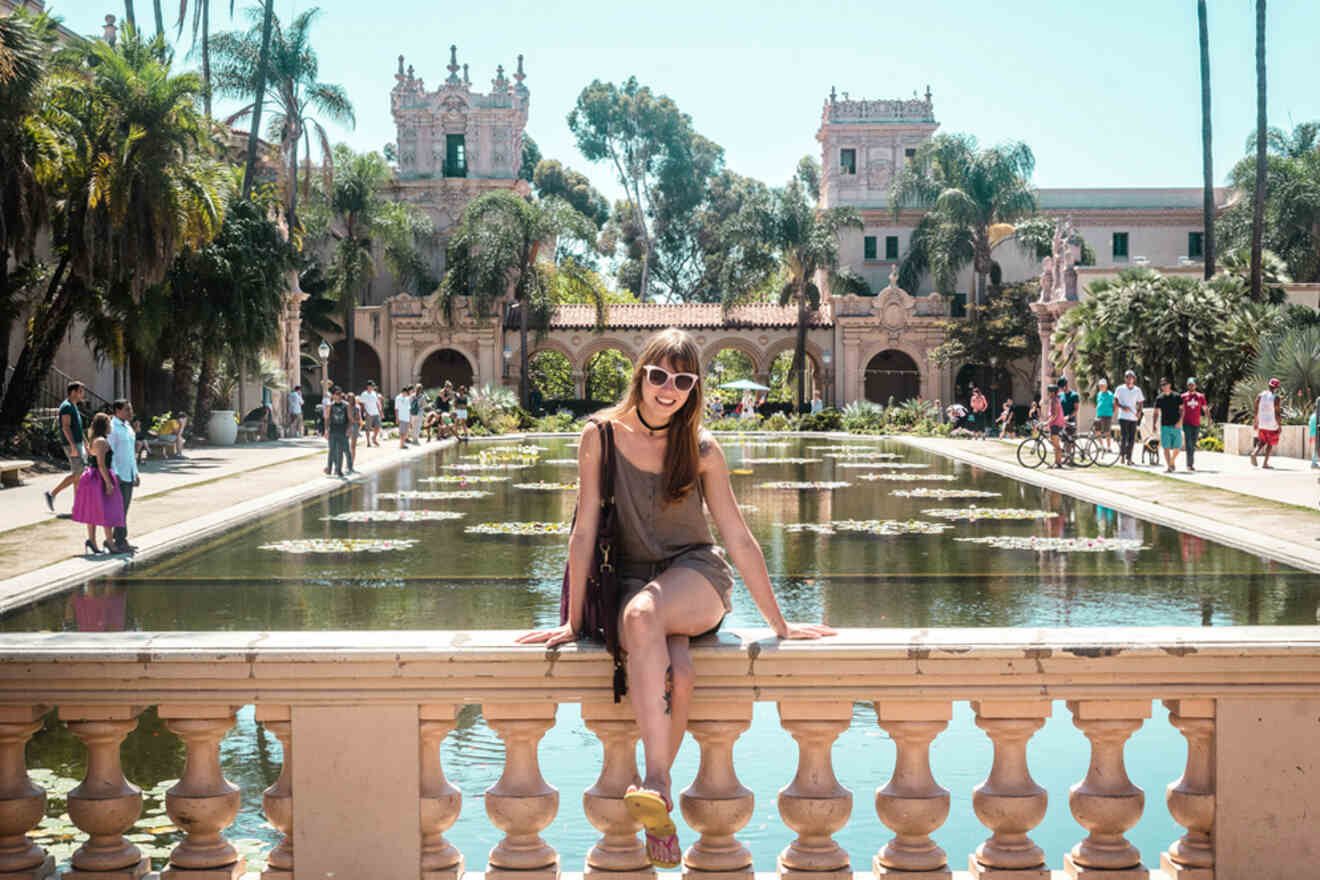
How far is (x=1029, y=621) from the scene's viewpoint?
1058 cm

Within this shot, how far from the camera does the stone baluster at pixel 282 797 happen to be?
369 cm

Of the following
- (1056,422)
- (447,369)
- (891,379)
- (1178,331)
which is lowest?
(1056,422)

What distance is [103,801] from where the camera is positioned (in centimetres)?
371

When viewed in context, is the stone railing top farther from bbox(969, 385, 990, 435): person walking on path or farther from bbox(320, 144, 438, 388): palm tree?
bbox(320, 144, 438, 388): palm tree

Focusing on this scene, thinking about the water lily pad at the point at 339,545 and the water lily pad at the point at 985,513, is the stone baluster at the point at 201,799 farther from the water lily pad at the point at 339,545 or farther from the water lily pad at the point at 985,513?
the water lily pad at the point at 985,513

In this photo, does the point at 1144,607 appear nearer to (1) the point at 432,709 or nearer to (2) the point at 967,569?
(2) the point at 967,569

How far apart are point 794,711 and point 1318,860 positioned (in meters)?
1.40

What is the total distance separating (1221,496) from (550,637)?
19132 millimetres

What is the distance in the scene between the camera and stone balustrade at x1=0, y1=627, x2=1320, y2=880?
3650 mm

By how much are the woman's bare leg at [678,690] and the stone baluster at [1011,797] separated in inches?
30.3

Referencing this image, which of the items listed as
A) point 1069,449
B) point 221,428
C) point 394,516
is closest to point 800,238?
point 221,428

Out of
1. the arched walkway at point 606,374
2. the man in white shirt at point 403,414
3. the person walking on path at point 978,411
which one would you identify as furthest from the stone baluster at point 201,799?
the arched walkway at point 606,374

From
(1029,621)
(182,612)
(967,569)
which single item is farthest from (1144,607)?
(182,612)

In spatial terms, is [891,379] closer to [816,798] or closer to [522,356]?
[522,356]
